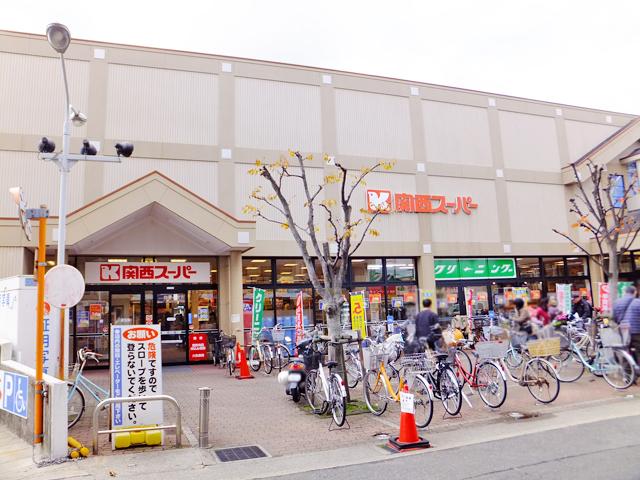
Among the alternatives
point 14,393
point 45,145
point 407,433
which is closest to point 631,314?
point 407,433

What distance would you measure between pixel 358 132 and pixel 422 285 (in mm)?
6930

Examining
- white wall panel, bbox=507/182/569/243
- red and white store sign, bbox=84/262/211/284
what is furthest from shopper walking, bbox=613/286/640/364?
white wall panel, bbox=507/182/569/243

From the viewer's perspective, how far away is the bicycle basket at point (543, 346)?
8.12ft

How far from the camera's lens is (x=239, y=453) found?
6.81 metres

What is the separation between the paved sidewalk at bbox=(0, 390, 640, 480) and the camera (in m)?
5.94

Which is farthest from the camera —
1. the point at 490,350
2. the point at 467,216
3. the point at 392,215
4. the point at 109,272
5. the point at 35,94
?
the point at 467,216

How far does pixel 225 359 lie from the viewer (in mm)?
15250

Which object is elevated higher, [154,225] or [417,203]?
[417,203]

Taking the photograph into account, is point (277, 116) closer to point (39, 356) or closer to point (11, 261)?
point (11, 261)

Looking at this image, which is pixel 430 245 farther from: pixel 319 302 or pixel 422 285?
pixel 319 302

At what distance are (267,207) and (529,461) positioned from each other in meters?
14.0

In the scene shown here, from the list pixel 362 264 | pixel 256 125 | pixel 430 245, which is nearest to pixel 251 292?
pixel 362 264

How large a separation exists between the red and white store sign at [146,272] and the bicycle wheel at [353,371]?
739 centimetres

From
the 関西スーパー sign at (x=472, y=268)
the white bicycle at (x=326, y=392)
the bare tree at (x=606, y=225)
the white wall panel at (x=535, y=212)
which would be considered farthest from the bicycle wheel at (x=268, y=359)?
the white wall panel at (x=535, y=212)
